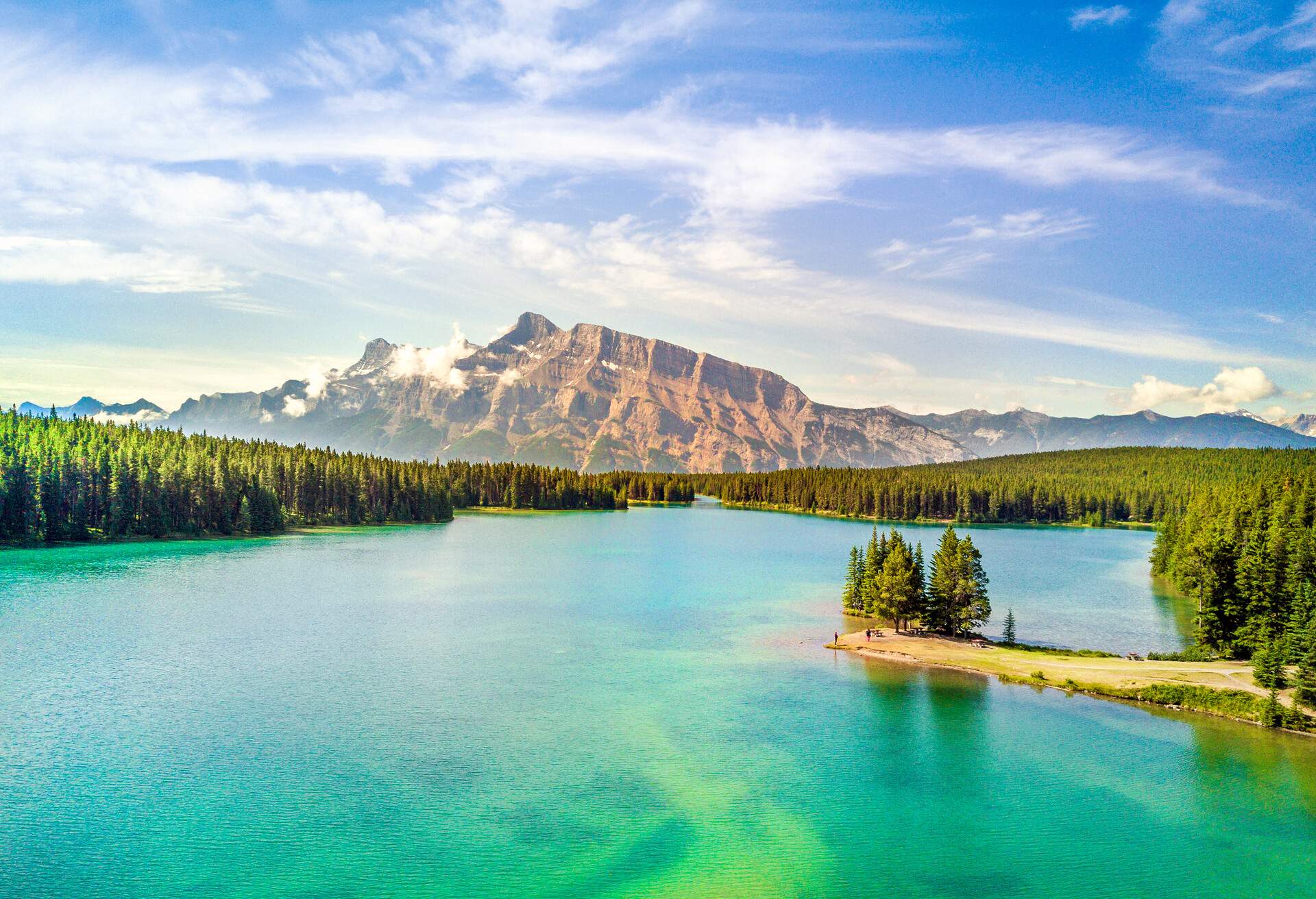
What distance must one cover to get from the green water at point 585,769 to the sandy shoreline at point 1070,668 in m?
2.35

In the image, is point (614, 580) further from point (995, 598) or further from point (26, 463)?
point (26, 463)

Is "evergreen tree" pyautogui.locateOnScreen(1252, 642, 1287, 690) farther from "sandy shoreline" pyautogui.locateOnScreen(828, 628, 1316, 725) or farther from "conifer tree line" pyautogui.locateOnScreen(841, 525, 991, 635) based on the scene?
"conifer tree line" pyautogui.locateOnScreen(841, 525, 991, 635)

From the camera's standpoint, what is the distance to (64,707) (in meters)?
48.0

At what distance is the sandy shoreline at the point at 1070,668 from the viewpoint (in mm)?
53344

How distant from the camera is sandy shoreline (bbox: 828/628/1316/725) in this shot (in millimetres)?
53344

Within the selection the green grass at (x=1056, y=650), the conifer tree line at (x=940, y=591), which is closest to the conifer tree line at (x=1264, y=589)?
the green grass at (x=1056, y=650)

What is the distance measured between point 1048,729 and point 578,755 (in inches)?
1181

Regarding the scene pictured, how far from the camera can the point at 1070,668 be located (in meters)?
59.0

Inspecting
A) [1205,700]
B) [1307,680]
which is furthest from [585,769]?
[1307,680]

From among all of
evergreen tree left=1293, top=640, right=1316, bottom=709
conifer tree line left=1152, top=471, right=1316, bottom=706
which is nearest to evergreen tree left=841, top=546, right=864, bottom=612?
conifer tree line left=1152, top=471, right=1316, bottom=706

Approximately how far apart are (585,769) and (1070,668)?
40885 mm

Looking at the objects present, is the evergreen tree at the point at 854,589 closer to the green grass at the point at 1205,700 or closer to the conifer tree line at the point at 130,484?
the green grass at the point at 1205,700

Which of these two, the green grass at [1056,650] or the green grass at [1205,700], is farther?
the green grass at [1056,650]

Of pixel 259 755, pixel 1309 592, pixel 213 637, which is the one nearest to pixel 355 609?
pixel 213 637
